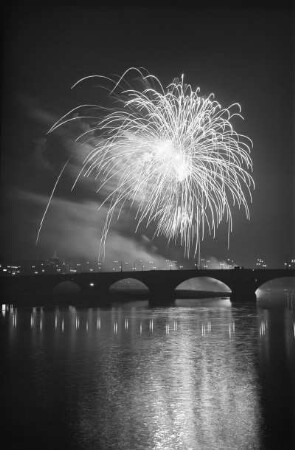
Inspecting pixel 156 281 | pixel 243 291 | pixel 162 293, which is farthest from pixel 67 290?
pixel 243 291

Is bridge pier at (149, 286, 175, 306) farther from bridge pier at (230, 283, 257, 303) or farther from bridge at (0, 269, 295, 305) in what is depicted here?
bridge pier at (230, 283, 257, 303)

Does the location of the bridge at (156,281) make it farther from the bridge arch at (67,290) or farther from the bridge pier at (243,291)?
the bridge arch at (67,290)

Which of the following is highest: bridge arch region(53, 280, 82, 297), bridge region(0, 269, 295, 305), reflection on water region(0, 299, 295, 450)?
bridge region(0, 269, 295, 305)

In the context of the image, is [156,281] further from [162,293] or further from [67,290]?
[67,290]

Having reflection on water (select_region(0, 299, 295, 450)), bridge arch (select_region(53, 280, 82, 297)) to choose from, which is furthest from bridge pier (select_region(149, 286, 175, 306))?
reflection on water (select_region(0, 299, 295, 450))

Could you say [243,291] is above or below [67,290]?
above

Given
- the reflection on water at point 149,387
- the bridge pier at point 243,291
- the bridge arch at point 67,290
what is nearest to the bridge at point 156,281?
the bridge pier at point 243,291

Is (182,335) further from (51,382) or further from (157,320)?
(51,382)
